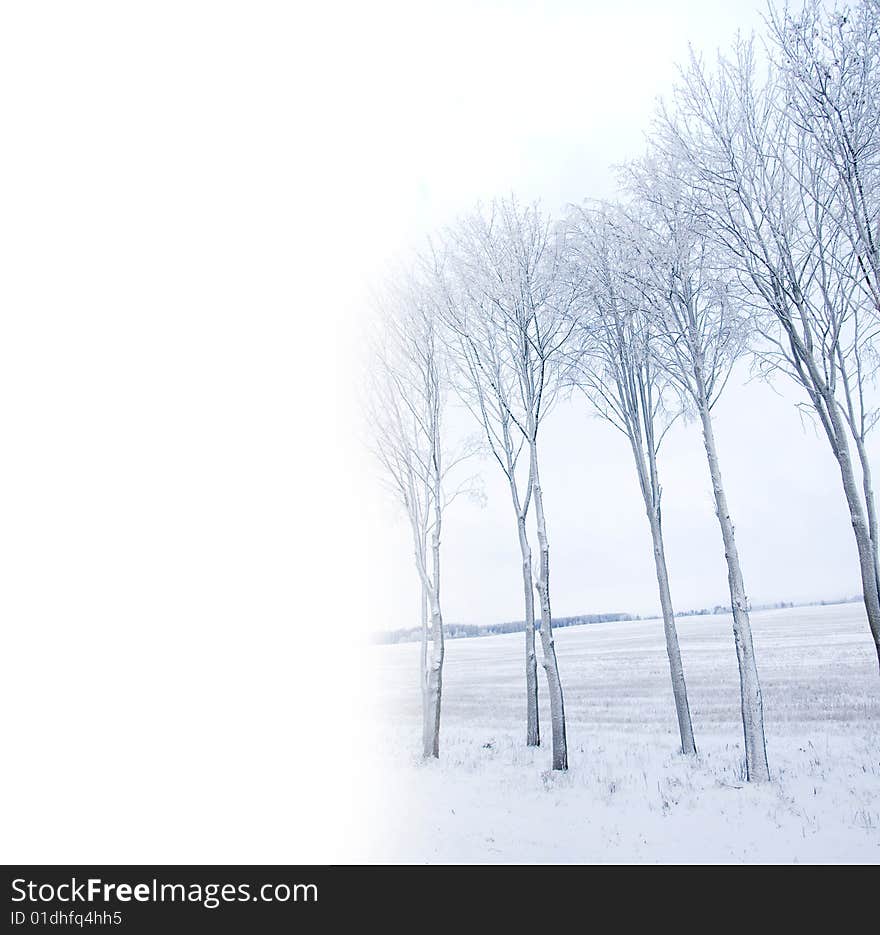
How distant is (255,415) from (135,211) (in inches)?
62.7

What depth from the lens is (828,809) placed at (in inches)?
137

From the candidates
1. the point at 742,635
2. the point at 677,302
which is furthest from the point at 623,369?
the point at 742,635

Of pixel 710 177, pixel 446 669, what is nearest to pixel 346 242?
pixel 710 177

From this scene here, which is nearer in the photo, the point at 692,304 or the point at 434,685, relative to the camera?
the point at 692,304

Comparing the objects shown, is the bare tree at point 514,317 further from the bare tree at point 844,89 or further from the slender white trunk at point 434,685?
the bare tree at point 844,89

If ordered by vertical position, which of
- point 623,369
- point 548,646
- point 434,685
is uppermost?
point 623,369

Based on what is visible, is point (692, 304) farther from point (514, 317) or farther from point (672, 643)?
A: point (672, 643)

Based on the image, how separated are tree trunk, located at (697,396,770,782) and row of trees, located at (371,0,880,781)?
1 centimetres

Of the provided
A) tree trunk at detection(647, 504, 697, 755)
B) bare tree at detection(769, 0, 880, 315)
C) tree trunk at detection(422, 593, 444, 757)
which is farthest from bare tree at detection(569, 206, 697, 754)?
tree trunk at detection(422, 593, 444, 757)

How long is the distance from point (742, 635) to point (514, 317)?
3.26 metres

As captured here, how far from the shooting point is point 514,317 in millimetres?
5559

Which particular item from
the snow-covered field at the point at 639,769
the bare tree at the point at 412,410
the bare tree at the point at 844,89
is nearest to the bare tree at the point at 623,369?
the snow-covered field at the point at 639,769

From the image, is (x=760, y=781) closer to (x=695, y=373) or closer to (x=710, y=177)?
(x=695, y=373)

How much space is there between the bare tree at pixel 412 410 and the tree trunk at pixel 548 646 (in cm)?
125
